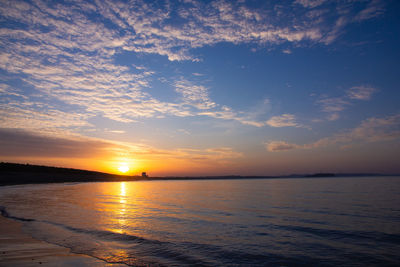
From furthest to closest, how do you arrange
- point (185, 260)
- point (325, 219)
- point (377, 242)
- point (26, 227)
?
point (325, 219) < point (26, 227) < point (377, 242) < point (185, 260)

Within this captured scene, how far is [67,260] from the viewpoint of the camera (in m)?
9.80

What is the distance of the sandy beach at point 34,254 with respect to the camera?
30.8ft

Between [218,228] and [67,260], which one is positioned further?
[218,228]

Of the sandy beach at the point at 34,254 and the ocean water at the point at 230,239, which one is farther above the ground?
the sandy beach at the point at 34,254

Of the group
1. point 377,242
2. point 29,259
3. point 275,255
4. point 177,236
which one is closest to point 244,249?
point 275,255

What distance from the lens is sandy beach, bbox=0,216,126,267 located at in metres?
9.40

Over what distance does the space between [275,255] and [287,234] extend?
14.9ft

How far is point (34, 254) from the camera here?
1039cm

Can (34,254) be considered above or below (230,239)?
above

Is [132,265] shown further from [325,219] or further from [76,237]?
[325,219]

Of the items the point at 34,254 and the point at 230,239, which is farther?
the point at 230,239

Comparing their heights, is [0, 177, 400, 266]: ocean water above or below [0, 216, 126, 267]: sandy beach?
below

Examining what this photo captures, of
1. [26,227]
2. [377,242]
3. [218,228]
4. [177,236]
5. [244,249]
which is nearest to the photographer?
[244,249]

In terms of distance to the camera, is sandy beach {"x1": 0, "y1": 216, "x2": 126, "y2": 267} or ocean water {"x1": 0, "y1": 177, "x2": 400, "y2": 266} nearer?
sandy beach {"x1": 0, "y1": 216, "x2": 126, "y2": 267}
